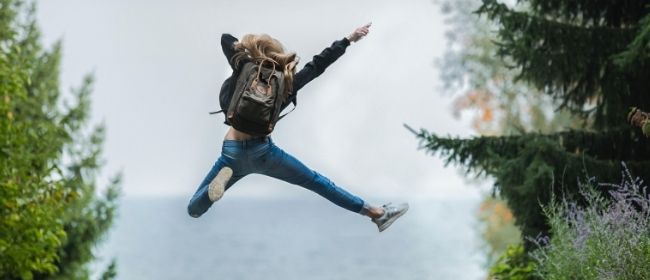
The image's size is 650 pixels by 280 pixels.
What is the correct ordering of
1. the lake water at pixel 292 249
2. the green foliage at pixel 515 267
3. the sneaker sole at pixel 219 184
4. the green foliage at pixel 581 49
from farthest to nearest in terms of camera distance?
the lake water at pixel 292 249 → the green foliage at pixel 515 267 → the green foliage at pixel 581 49 → the sneaker sole at pixel 219 184

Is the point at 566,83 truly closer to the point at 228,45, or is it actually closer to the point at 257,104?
the point at 228,45

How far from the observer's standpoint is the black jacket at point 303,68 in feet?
16.8

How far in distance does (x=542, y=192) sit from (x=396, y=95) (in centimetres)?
5746

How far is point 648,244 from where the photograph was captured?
5.74 meters

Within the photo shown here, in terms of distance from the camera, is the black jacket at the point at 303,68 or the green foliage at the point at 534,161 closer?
the black jacket at the point at 303,68

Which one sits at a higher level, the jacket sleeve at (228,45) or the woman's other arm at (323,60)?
the woman's other arm at (323,60)

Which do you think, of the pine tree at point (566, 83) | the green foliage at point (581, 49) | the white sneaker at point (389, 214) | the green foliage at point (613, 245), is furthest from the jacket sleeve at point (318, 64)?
the green foliage at point (581, 49)

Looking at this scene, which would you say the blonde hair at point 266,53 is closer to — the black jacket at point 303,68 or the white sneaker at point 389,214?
the black jacket at point 303,68

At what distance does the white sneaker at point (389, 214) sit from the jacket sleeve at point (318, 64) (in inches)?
36.6

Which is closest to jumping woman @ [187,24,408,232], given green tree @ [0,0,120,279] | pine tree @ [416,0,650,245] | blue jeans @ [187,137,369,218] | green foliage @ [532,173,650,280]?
blue jeans @ [187,137,369,218]

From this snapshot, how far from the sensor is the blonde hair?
16.6ft

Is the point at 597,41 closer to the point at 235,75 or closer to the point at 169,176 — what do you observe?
the point at 235,75

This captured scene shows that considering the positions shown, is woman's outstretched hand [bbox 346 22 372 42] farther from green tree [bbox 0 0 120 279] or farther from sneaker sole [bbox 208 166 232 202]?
green tree [bbox 0 0 120 279]

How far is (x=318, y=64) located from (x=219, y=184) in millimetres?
824
